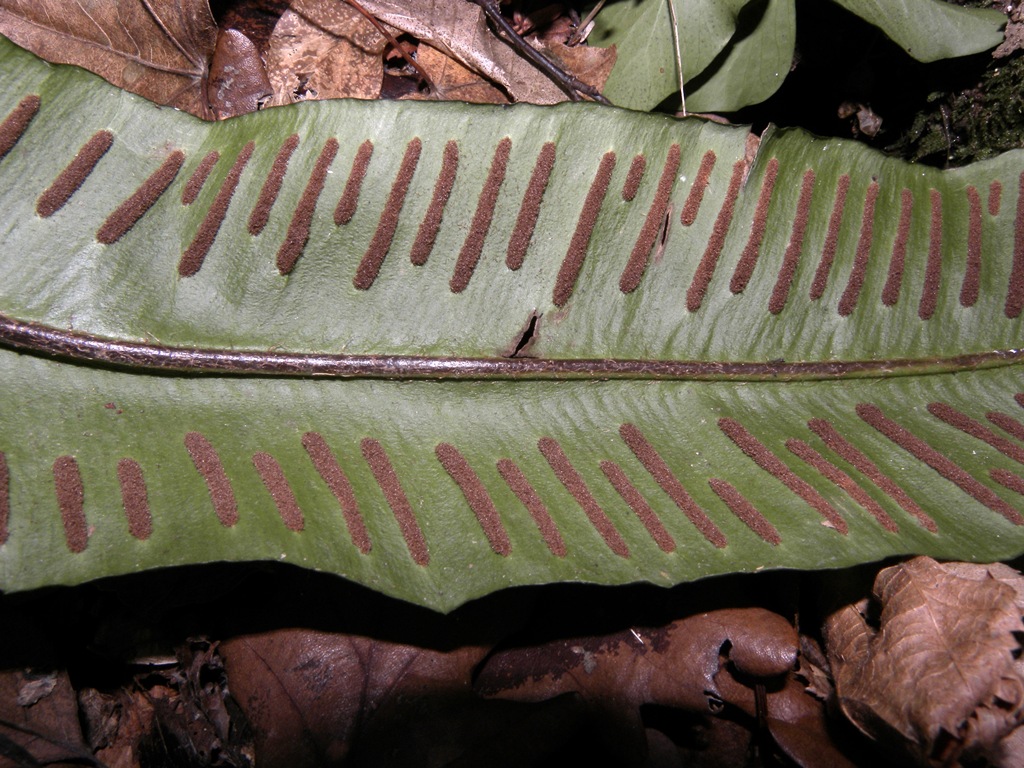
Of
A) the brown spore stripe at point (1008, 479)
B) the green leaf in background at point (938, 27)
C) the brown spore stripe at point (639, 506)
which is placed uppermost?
the green leaf in background at point (938, 27)

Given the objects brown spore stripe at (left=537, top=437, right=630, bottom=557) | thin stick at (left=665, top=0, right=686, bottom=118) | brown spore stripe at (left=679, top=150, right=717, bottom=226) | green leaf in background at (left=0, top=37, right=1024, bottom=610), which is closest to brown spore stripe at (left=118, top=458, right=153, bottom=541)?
green leaf in background at (left=0, top=37, right=1024, bottom=610)

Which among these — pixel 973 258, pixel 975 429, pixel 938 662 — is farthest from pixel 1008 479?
pixel 973 258

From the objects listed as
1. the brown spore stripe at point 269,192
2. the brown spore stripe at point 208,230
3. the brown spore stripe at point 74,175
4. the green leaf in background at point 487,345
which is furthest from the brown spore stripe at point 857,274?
the brown spore stripe at point 74,175

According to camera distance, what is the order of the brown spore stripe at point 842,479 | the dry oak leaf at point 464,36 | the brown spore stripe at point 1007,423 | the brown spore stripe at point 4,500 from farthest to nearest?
the dry oak leaf at point 464,36, the brown spore stripe at point 1007,423, the brown spore stripe at point 842,479, the brown spore stripe at point 4,500

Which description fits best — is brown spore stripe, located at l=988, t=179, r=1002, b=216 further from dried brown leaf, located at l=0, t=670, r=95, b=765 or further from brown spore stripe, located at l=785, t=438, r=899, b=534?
dried brown leaf, located at l=0, t=670, r=95, b=765

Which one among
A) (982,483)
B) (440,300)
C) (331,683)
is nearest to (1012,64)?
(982,483)

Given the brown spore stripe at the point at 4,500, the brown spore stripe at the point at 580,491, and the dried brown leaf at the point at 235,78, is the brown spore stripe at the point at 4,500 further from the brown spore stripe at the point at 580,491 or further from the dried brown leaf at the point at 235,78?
the dried brown leaf at the point at 235,78
